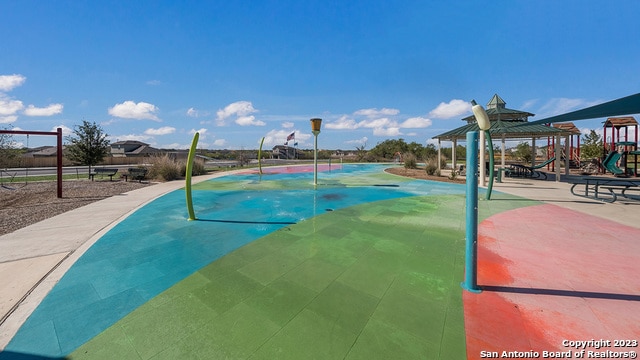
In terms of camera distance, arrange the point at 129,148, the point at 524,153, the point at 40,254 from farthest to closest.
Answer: the point at 129,148 < the point at 524,153 < the point at 40,254

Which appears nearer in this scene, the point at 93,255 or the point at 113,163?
the point at 93,255

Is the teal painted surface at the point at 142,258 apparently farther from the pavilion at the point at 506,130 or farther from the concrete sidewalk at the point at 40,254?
the pavilion at the point at 506,130

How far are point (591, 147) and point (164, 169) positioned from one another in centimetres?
4323

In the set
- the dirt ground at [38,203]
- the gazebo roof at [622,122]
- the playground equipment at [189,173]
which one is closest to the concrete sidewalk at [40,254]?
the dirt ground at [38,203]

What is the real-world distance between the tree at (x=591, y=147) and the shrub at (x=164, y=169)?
38.2m

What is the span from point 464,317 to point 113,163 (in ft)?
187

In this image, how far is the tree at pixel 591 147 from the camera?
27.6 metres

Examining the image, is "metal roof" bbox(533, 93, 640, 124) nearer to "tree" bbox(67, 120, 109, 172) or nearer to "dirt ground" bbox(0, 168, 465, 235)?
"dirt ground" bbox(0, 168, 465, 235)

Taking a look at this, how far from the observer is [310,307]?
306 centimetres

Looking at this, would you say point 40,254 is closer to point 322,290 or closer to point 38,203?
point 322,290

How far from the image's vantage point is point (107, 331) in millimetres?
2664

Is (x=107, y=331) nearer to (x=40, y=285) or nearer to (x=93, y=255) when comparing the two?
(x=40, y=285)

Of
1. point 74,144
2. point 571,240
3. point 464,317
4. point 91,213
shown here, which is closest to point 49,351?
point 464,317

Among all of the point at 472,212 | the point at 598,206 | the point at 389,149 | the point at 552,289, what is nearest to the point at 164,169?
the point at 472,212
